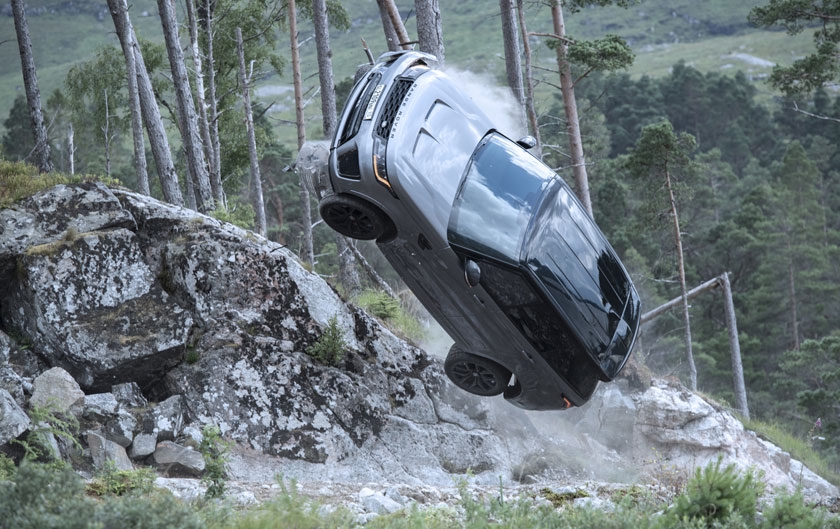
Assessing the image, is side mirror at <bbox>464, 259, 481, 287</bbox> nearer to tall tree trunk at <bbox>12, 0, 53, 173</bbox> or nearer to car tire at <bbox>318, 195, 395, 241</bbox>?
car tire at <bbox>318, 195, 395, 241</bbox>

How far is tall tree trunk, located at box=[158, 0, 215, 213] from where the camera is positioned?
14.3 metres

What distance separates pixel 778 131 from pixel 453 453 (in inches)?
2594

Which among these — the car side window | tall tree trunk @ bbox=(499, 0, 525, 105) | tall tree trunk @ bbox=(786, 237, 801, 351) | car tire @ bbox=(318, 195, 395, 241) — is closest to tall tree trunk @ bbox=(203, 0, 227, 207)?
tall tree trunk @ bbox=(499, 0, 525, 105)

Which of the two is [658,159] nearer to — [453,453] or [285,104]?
[453,453]

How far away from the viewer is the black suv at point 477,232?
273 inches

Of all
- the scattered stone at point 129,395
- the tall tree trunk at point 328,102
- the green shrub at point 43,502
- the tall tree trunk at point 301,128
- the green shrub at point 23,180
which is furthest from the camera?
the tall tree trunk at point 301,128

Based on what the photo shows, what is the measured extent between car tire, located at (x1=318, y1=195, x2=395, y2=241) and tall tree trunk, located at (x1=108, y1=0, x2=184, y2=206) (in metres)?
7.60

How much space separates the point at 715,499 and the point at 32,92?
49.3 ft

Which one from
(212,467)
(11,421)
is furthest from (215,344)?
(212,467)

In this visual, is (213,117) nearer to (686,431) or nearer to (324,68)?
(324,68)

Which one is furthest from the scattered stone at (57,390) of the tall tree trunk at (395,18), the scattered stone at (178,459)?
the tall tree trunk at (395,18)

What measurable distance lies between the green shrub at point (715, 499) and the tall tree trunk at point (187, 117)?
420 inches

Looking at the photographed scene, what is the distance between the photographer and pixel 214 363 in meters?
8.30

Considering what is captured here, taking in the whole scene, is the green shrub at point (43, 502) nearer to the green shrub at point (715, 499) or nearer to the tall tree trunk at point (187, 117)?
the green shrub at point (715, 499)
